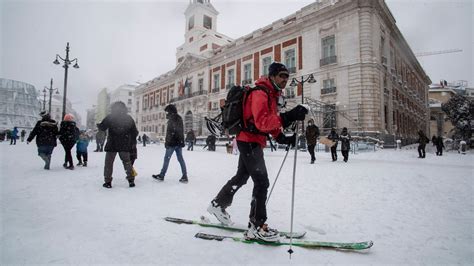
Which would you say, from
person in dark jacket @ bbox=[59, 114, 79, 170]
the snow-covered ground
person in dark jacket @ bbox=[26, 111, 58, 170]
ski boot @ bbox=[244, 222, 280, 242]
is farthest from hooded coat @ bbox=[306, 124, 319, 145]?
person in dark jacket @ bbox=[26, 111, 58, 170]

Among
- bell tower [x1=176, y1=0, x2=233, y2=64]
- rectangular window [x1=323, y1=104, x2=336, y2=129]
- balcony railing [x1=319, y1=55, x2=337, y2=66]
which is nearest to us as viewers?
rectangular window [x1=323, y1=104, x2=336, y2=129]

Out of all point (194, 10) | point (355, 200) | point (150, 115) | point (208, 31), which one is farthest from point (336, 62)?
point (150, 115)

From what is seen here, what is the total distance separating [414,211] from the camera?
129 inches

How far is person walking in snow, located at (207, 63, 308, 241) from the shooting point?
2145 millimetres

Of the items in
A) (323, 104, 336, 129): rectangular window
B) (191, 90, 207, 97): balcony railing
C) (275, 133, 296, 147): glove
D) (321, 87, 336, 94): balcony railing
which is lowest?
(275, 133, 296, 147): glove

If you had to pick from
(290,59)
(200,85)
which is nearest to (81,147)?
(290,59)

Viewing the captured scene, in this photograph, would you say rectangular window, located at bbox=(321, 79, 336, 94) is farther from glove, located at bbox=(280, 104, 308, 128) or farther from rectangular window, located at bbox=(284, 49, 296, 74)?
glove, located at bbox=(280, 104, 308, 128)

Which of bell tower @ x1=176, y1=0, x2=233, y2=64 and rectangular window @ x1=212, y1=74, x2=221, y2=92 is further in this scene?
bell tower @ x1=176, y1=0, x2=233, y2=64

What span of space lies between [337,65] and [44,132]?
20.4 meters

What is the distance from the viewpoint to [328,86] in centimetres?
2094

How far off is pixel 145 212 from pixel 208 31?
40806 mm

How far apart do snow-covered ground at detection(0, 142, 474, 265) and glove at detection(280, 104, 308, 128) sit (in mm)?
1148

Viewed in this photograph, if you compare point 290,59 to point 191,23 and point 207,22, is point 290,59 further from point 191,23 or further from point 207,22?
point 191,23

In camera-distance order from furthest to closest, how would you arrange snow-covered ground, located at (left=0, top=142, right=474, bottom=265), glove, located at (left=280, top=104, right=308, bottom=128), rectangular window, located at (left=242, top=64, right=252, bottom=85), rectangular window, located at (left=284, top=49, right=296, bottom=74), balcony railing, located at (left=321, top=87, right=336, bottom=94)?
rectangular window, located at (left=242, top=64, right=252, bottom=85) < rectangular window, located at (left=284, top=49, right=296, bottom=74) < balcony railing, located at (left=321, top=87, right=336, bottom=94) < glove, located at (left=280, top=104, right=308, bottom=128) < snow-covered ground, located at (left=0, top=142, right=474, bottom=265)
